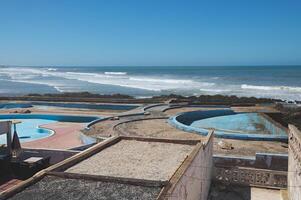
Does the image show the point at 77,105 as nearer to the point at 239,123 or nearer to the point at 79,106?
the point at 79,106

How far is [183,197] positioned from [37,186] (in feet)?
7.15

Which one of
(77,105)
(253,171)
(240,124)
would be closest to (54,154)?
(253,171)

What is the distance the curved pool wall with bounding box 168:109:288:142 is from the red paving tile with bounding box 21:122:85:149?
449cm

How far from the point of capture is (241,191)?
862 centimetres

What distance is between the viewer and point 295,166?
713 cm

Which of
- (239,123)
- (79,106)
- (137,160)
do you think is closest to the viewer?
(137,160)

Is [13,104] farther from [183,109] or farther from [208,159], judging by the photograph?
[208,159]

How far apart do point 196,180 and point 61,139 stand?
31.7ft

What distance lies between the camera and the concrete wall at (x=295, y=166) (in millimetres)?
6727

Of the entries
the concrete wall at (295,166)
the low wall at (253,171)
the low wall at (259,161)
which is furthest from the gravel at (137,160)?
the low wall at (259,161)

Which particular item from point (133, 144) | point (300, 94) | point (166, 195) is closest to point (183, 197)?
point (166, 195)

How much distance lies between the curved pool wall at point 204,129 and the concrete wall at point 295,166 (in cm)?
537

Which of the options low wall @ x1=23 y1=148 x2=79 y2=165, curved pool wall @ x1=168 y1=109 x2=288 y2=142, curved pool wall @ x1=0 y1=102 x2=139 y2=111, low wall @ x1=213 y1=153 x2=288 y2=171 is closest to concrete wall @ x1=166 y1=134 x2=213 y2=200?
low wall @ x1=213 y1=153 x2=288 y2=171

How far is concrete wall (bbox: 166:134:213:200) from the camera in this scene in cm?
523
